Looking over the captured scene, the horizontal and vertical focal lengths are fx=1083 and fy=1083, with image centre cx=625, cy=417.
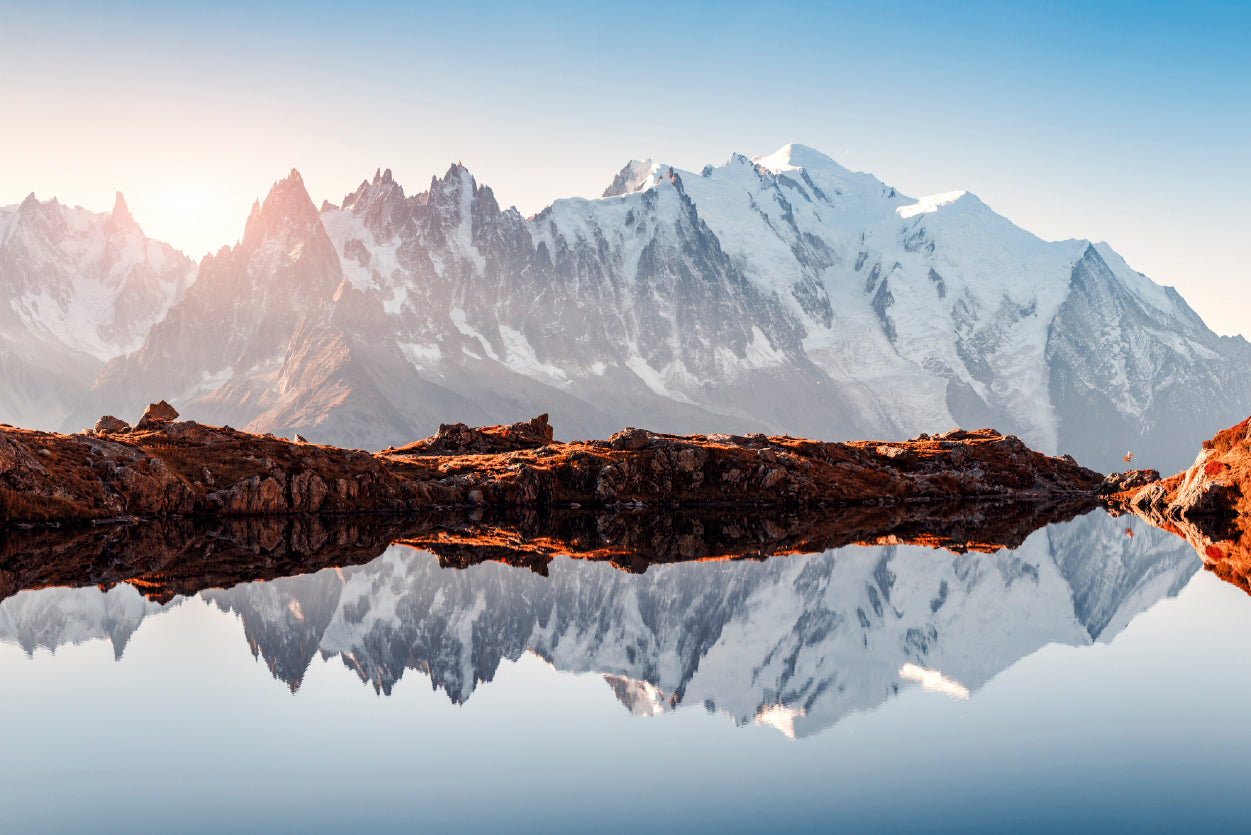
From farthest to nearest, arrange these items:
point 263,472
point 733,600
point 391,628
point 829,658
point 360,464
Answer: point 360,464, point 263,472, point 733,600, point 391,628, point 829,658

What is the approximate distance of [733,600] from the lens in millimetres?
57219

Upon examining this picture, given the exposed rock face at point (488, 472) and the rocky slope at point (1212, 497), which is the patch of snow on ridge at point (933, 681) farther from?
the exposed rock face at point (488, 472)

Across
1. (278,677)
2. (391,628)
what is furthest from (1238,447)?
(278,677)

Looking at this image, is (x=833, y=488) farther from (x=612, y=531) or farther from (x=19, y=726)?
(x=19, y=726)

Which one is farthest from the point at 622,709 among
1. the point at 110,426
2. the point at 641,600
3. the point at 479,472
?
Answer: the point at 110,426

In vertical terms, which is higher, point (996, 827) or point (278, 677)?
point (278, 677)

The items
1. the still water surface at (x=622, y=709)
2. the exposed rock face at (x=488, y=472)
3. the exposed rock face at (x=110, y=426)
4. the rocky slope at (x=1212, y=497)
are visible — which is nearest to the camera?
the still water surface at (x=622, y=709)

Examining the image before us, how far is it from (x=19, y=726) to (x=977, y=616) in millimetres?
38953

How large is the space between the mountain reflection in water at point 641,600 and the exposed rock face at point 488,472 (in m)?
10.7

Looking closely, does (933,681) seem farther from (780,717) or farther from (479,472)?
(479,472)

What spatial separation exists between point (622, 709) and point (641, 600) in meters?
22.4

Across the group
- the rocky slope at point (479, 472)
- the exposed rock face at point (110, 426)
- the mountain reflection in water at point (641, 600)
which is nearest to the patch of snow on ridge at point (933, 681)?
the mountain reflection in water at point (641, 600)

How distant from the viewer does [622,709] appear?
3450 centimetres

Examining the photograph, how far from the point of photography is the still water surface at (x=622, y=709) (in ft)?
83.1
